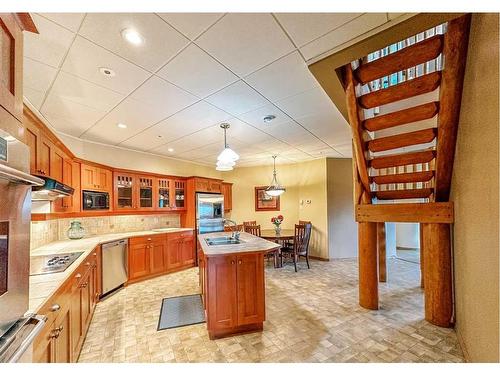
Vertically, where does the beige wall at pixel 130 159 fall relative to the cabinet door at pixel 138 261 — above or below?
above

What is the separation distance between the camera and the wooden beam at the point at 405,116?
89.1 inches

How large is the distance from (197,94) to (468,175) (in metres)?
2.70

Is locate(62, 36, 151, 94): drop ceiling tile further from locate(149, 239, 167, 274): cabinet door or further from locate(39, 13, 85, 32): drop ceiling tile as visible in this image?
locate(149, 239, 167, 274): cabinet door

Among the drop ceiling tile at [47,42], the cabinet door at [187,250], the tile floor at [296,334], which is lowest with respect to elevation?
the tile floor at [296,334]

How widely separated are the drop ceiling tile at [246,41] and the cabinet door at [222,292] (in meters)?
1.95

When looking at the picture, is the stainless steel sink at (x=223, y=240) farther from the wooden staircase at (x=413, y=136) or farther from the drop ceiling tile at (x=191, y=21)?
the drop ceiling tile at (x=191, y=21)

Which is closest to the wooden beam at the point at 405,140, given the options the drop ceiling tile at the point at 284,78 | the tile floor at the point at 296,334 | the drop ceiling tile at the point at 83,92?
the drop ceiling tile at the point at 284,78

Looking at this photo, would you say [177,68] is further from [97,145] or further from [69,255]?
[97,145]

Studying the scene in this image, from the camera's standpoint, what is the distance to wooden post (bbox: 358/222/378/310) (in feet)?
10.2

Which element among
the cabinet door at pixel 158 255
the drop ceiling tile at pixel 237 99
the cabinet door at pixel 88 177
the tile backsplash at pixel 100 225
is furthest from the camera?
the cabinet door at pixel 158 255

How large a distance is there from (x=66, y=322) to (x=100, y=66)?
6.88ft

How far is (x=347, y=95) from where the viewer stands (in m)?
2.35
